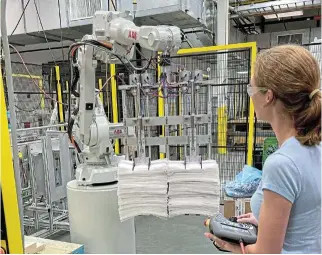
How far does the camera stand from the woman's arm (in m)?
0.90

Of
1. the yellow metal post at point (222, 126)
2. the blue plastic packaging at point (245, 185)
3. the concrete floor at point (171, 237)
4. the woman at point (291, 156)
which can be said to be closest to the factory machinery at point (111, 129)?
the concrete floor at point (171, 237)

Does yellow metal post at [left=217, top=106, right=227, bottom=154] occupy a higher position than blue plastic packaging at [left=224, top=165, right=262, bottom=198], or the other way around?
yellow metal post at [left=217, top=106, right=227, bottom=154]

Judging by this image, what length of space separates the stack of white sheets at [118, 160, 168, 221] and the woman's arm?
0.78m

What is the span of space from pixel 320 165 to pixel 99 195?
1818mm

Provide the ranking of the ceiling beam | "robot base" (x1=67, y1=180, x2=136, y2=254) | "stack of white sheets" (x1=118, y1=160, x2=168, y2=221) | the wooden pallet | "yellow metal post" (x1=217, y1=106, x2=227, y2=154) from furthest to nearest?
1. the ceiling beam
2. "yellow metal post" (x1=217, y1=106, x2=227, y2=154)
3. "robot base" (x1=67, y1=180, x2=136, y2=254)
4. the wooden pallet
5. "stack of white sheets" (x1=118, y1=160, x2=168, y2=221)

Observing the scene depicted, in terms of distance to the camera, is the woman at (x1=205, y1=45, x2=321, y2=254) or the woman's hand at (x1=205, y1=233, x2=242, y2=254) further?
the woman's hand at (x1=205, y1=233, x2=242, y2=254)

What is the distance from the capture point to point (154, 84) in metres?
1.93

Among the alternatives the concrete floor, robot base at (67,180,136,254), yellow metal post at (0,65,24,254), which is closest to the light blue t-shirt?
yellow metal post at (0,65,24,254)

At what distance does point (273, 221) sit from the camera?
91 cm

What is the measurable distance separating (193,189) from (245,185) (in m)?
2.05

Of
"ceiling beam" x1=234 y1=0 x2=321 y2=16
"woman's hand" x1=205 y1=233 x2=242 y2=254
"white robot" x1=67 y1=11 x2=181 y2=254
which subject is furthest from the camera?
"ceiling beam" x1=234 y1=0 x2=321 y2=16

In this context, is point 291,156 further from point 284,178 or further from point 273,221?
point 273,221

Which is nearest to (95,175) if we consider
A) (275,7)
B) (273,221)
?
(273,221)

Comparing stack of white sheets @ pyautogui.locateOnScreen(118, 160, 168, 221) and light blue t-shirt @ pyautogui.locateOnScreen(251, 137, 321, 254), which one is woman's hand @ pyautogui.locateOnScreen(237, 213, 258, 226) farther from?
stack of white sheets @ pyautogui.locateOnScreen(118, 160, 168, 221)
